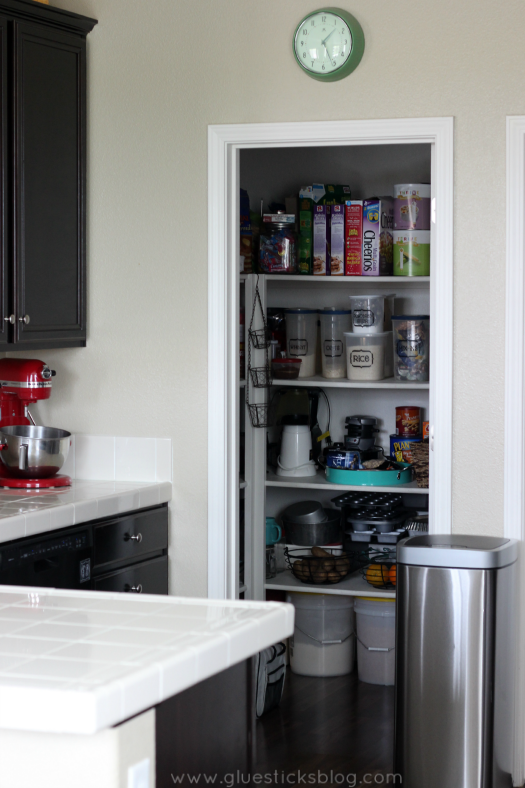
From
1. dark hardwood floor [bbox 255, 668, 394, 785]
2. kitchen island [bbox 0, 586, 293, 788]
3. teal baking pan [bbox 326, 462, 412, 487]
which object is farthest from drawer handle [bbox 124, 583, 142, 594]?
kitchen island [bbox 0, 586, 293, 788]

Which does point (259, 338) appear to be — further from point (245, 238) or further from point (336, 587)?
point (336, 587)

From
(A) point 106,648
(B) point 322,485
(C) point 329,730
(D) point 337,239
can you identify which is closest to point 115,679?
(A) point 106,648

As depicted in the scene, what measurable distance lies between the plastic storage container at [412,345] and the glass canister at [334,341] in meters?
0.28

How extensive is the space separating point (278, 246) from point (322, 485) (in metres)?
1.07

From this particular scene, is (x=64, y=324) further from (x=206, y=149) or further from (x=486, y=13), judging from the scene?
(x=486, y=13)

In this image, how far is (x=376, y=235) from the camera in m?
3.99

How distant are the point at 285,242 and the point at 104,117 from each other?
1118mm

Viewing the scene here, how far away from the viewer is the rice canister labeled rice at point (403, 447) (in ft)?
13.7

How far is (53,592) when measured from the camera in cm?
162

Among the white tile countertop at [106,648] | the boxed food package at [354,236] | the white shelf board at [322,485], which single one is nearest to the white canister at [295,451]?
the white shelf board at [322,485]

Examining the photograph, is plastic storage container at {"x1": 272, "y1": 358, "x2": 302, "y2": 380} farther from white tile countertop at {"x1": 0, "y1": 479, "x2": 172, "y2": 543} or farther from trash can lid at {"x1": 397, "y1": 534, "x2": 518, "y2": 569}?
trash can lid at {"x1": 397, "y1": 534, "x2": 518, "y2": 569}

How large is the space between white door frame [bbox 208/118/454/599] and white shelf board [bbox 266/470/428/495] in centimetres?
89

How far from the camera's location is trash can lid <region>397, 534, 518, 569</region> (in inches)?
106

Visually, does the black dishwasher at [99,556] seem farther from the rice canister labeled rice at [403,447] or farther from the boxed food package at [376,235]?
the boxed food package at [376,235]
